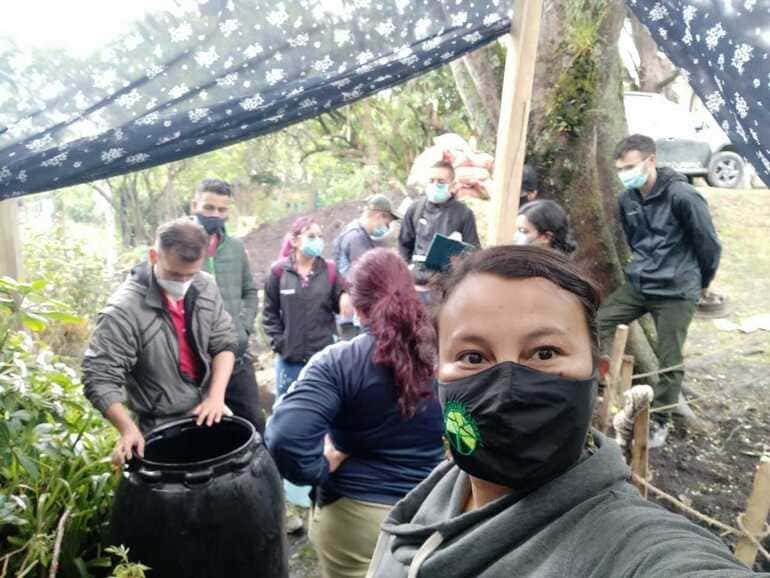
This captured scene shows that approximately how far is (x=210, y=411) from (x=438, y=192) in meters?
2.47

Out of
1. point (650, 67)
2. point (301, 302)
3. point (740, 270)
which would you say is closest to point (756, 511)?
point (301, 302)

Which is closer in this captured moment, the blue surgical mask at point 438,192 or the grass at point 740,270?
the blue surgical mask at point 438,192

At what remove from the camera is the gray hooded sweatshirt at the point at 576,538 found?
815 mm

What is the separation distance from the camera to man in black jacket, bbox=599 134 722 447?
383cm

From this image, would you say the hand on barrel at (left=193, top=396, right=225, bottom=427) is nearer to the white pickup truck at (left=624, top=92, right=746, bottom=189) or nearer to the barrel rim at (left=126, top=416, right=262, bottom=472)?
the barrel rim at (left=126, top=416, right=262, bottom=472)

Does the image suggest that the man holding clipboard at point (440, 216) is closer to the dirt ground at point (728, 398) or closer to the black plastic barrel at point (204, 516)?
the dirt ground at point (728, 398)

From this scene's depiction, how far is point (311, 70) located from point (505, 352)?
1.63 metres

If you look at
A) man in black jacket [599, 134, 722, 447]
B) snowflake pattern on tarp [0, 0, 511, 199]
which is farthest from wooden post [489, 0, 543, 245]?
man in black jacket [599, 134, 722, 447]

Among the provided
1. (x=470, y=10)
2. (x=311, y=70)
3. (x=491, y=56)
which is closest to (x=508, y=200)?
(x=470, y=10)

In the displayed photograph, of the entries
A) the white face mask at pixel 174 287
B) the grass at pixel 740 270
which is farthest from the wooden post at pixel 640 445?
the grass at pixel 740 270

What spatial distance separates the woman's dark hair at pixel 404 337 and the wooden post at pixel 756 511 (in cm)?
107

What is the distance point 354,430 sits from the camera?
2107 millimetres

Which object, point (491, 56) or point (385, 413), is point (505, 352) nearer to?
point (385, 413)

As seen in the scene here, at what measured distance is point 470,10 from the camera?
2.36 meters
